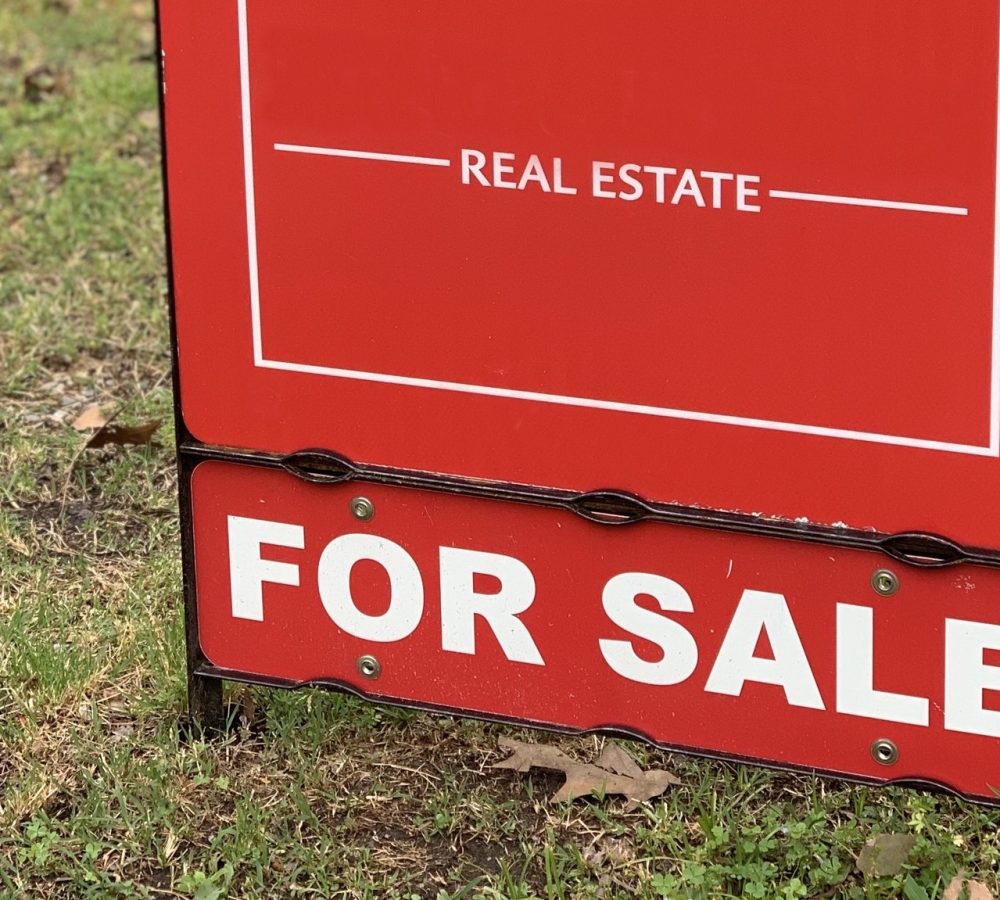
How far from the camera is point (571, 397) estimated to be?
2.75 metres

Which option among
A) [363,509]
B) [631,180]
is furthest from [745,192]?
[363,509]

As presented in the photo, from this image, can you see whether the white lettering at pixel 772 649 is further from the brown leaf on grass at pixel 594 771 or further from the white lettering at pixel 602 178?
the white lettering at pixel 602 178

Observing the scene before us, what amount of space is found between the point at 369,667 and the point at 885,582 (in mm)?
833

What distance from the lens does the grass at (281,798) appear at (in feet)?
9.31

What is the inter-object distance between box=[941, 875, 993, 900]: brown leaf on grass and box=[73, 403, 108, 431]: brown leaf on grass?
2226mm

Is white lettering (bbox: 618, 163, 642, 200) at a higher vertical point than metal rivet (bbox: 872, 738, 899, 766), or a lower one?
higher


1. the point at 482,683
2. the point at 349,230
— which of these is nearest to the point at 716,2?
the point at 349,230

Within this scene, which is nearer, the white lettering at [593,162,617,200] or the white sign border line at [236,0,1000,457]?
the white sign border line at [236,0,1000,457]

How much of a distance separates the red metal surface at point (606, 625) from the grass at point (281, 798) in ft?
0.49

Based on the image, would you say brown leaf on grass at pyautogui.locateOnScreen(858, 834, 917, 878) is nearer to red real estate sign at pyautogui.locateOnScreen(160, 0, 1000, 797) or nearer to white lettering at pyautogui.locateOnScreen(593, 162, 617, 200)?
red real estate sign at pyautogui.locateOnScreen(160, 0, 1000, 797)

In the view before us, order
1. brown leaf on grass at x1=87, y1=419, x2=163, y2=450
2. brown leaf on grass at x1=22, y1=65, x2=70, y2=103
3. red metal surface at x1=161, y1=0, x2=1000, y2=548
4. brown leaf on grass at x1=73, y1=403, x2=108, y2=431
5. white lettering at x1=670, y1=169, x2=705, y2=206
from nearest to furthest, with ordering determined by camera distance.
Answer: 1. red metal surface at x1=161, y1=0, x2=1000, y2=548
2. white lettering at x1=670, y1=169, x2=705, y2=206
3. brown leaf on grass at x1=87, y1=419, x2=163, y2=450
4. brown leaf on grass at x1=73, y1=403, x2=108, y2=431
5. brown leaf on grass at x1=22, y1=65, x2=70, y2=103

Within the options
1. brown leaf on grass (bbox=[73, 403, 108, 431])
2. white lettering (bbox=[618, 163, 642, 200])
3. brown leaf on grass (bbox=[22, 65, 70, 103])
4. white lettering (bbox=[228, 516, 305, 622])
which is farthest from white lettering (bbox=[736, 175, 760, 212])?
brown leaf on grass (bbox=[22, 65, 70, 103])

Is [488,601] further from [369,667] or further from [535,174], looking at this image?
[535,174]

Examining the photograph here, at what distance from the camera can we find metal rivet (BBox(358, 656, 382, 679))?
302cm
